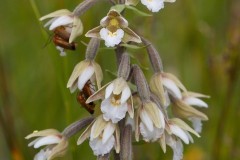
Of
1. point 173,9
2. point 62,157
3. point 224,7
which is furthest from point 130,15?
point 173,9

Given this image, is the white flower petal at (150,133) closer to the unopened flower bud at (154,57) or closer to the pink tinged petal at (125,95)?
the pink tinged petal at (125,95)

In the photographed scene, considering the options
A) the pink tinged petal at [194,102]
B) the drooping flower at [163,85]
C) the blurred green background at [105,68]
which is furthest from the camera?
the blurred green background at [105,68]

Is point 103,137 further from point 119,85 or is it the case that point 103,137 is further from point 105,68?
point 105,68

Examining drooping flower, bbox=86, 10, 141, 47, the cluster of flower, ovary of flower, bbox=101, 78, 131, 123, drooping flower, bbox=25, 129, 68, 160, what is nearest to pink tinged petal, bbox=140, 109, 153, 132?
the cluster of flower

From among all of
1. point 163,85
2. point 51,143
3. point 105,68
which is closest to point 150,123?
point 163,85

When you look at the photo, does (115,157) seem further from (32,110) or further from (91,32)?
(32,110)

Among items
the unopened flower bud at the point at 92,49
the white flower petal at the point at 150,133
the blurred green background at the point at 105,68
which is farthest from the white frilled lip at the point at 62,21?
the white flower petal at the point at 150,133

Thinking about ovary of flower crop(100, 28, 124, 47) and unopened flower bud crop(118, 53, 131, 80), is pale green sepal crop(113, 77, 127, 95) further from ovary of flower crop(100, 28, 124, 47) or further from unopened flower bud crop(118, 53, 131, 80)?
ovary of flower crop(100, 28, 124, 47)
